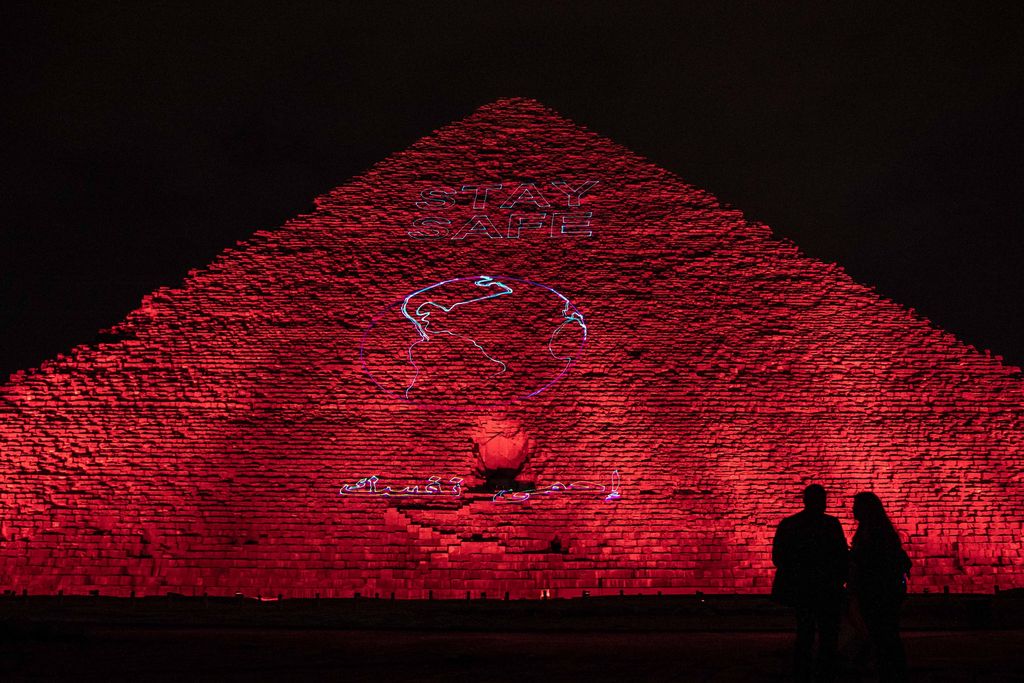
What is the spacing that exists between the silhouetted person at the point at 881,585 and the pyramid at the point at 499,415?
5785mm

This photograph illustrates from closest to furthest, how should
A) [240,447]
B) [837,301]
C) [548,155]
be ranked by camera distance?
1. [240,447]
2. [837,301]
3. [548,155]

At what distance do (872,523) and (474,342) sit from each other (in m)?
8.25

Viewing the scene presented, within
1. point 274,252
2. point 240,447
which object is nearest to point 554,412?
point 240,447

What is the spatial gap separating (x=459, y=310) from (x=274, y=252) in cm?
296

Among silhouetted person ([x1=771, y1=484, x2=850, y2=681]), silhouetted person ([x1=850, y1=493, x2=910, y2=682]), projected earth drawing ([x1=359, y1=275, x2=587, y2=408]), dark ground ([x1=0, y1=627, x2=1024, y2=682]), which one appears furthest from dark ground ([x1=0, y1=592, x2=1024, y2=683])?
projected earth drawing ([x1=359, y1=275, x2=587, y2=408])

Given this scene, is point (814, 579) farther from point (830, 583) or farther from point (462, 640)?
point (462, 640)

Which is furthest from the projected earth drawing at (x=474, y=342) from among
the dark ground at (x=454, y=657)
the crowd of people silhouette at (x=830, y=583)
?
the crowd of people silhouette at (x=830, y=583)

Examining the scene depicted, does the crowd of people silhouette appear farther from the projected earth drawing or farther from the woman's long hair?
the projected earth drawing

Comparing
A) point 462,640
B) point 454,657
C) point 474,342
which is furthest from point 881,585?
point 474,342

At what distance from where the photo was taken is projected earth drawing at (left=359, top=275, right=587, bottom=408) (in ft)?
37.9

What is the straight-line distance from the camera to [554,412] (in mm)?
11328

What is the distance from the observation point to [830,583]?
383 centimetres

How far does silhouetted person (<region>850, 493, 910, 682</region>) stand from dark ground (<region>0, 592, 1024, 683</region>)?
64 centimetres

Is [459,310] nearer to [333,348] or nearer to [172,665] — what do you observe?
[333,348]
